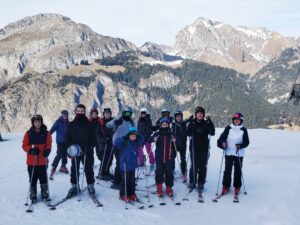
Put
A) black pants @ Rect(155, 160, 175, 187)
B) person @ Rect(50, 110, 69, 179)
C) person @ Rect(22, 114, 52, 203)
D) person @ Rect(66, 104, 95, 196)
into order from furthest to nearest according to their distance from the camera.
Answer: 1. person @ Rect(50, 110, 69, 179)
2. black pants @ Rect(155, 160, 175, 187)
3. person @ Rect(66, 104, 95, 196)
4. person @ Rect(22, 114, 52, 203)

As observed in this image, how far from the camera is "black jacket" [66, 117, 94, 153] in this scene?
1025 cm

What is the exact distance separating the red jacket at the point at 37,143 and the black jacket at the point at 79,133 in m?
0.60

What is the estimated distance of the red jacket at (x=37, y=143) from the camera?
9820 millimetres

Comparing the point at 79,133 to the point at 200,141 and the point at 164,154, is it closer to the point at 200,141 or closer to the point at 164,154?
the point at 164,154

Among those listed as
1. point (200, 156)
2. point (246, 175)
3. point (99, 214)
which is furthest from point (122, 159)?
point (246, 175)

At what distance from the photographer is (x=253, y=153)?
68.0ft

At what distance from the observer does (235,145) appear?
1083 centimetres

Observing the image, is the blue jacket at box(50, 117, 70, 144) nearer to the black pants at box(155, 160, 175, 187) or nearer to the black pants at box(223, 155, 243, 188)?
the black pants at box(155, 160, 175, 187)

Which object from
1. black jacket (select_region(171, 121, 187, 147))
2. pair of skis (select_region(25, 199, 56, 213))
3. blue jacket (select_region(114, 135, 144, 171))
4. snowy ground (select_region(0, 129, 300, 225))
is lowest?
snowy ground (select_region(0, 129, 300, 225))

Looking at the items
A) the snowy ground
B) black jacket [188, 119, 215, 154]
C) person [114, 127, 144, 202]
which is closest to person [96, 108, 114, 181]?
the snowy ground

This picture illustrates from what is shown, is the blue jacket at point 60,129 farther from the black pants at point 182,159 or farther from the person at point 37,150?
the black pants at point 182,159

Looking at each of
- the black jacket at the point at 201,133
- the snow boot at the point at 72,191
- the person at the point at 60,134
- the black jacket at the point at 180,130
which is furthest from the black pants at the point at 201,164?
the person at the point at 60,134

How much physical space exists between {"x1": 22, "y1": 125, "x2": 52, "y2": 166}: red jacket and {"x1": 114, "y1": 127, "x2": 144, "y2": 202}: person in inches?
81.8

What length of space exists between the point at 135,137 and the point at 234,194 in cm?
351
